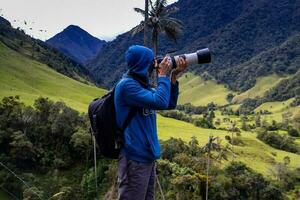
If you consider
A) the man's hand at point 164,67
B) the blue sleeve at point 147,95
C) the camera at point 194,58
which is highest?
the camera at point 194,58

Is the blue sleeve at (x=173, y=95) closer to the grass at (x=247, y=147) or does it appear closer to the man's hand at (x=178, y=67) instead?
the man's hand at (x=178, y=67)

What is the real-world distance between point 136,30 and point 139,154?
35.4 m

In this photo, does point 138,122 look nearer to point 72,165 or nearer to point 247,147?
point 72,165

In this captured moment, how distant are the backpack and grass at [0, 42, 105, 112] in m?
81.0

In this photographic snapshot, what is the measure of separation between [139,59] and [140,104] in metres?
0.50

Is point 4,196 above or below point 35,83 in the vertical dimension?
below

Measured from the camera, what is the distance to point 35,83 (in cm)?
10950

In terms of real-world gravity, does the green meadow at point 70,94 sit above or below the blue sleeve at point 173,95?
above

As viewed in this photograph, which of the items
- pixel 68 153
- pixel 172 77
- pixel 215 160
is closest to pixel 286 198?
pixel 215 160

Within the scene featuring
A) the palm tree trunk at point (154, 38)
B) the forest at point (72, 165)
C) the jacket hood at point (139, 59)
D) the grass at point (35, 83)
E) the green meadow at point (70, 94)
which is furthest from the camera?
the grass at point (35, 83)

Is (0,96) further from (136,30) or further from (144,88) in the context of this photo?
(144,88)


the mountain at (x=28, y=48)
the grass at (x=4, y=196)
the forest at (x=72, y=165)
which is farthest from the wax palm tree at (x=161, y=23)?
the mountain at (x=28, y=48)

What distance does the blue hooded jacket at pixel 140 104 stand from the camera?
574cm

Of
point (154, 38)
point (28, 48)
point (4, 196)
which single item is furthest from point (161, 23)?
point (28, 48)
